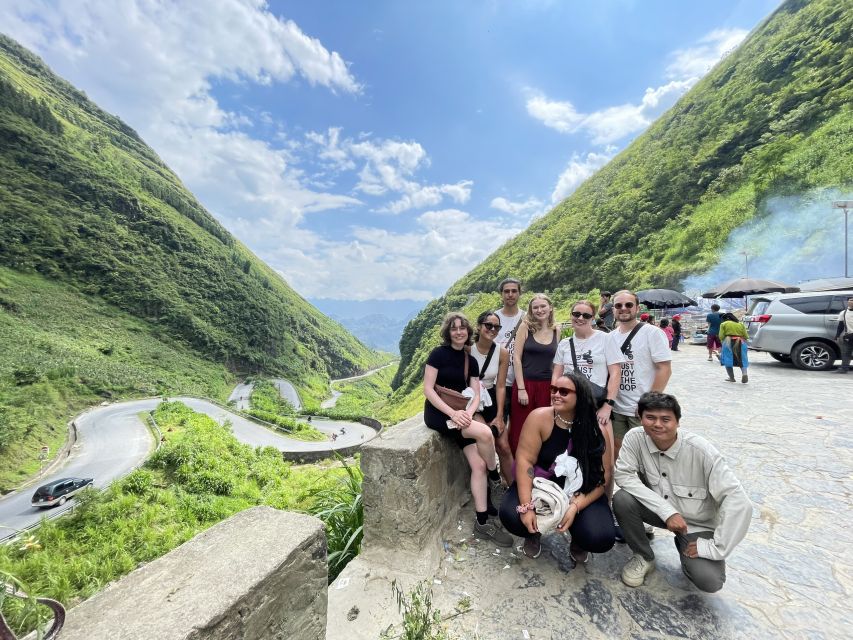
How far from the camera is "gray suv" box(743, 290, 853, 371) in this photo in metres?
9.15

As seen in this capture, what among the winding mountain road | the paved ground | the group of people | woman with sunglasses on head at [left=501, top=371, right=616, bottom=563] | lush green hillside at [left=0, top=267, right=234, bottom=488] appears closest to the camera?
the paved ground

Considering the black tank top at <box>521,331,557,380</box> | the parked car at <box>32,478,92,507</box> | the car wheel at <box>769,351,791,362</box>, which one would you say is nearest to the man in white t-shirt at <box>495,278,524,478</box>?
the black tank top at <box>521,331,557,380</box>

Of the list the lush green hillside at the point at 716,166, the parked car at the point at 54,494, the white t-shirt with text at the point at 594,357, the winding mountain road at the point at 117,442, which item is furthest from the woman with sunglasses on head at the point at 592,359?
the parked car at the point at 54,494

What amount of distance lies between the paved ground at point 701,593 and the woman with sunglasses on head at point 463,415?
31cm

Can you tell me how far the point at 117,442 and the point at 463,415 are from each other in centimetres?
4485

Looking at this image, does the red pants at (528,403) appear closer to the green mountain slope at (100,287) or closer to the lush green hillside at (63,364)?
the lush green hillside at (63,364)

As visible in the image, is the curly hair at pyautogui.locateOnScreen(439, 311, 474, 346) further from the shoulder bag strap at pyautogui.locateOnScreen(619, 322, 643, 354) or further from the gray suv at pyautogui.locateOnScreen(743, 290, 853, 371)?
the gray suv at pyautogui.locateOnScreen(743, 290, 853, 371)

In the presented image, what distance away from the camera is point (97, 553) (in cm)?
1898

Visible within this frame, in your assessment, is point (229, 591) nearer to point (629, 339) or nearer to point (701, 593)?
point (701, 593)

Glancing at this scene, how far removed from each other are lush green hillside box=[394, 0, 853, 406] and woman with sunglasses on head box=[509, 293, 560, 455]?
2685 centimetres

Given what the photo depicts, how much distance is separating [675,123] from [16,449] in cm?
7865

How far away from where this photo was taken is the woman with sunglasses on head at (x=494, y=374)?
147 inches

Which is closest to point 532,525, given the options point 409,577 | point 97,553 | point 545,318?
point 409,577

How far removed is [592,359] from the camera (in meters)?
3.56
